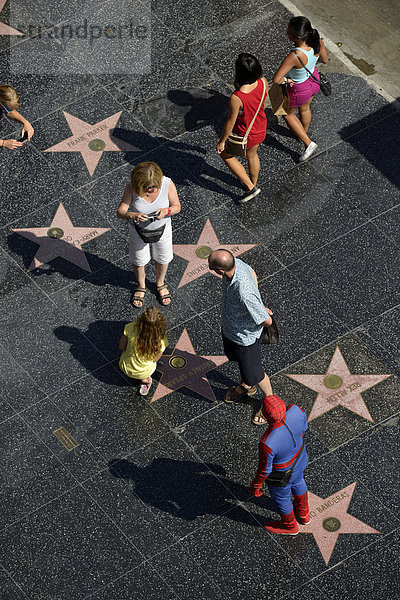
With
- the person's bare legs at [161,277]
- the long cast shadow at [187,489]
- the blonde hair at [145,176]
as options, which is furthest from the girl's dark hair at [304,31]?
the long cast shadow at [187,489]

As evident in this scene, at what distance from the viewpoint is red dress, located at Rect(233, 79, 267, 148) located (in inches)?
385

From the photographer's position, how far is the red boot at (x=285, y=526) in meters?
8.30

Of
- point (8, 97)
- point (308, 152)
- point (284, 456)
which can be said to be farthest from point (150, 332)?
point (308, 152)

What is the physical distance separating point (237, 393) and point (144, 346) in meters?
1.09

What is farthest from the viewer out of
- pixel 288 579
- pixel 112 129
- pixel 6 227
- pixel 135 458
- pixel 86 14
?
pixel 86 14

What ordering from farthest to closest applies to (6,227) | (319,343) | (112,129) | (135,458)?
(112,129) → (6,227) → (319,343) → (135,458)

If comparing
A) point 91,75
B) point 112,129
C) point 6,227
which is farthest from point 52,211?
point 91,75

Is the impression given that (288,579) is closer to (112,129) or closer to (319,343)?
(319,343)

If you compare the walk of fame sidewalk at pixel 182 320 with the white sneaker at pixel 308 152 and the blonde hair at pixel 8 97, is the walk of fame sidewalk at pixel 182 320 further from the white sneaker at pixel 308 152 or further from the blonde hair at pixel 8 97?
the blonde hair at pixel 8 97

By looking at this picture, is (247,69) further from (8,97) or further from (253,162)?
(8,97)

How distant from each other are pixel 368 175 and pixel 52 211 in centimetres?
368

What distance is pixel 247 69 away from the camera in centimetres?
956

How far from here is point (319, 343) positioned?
958 centimetres

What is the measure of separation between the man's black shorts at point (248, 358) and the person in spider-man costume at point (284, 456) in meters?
0.86
